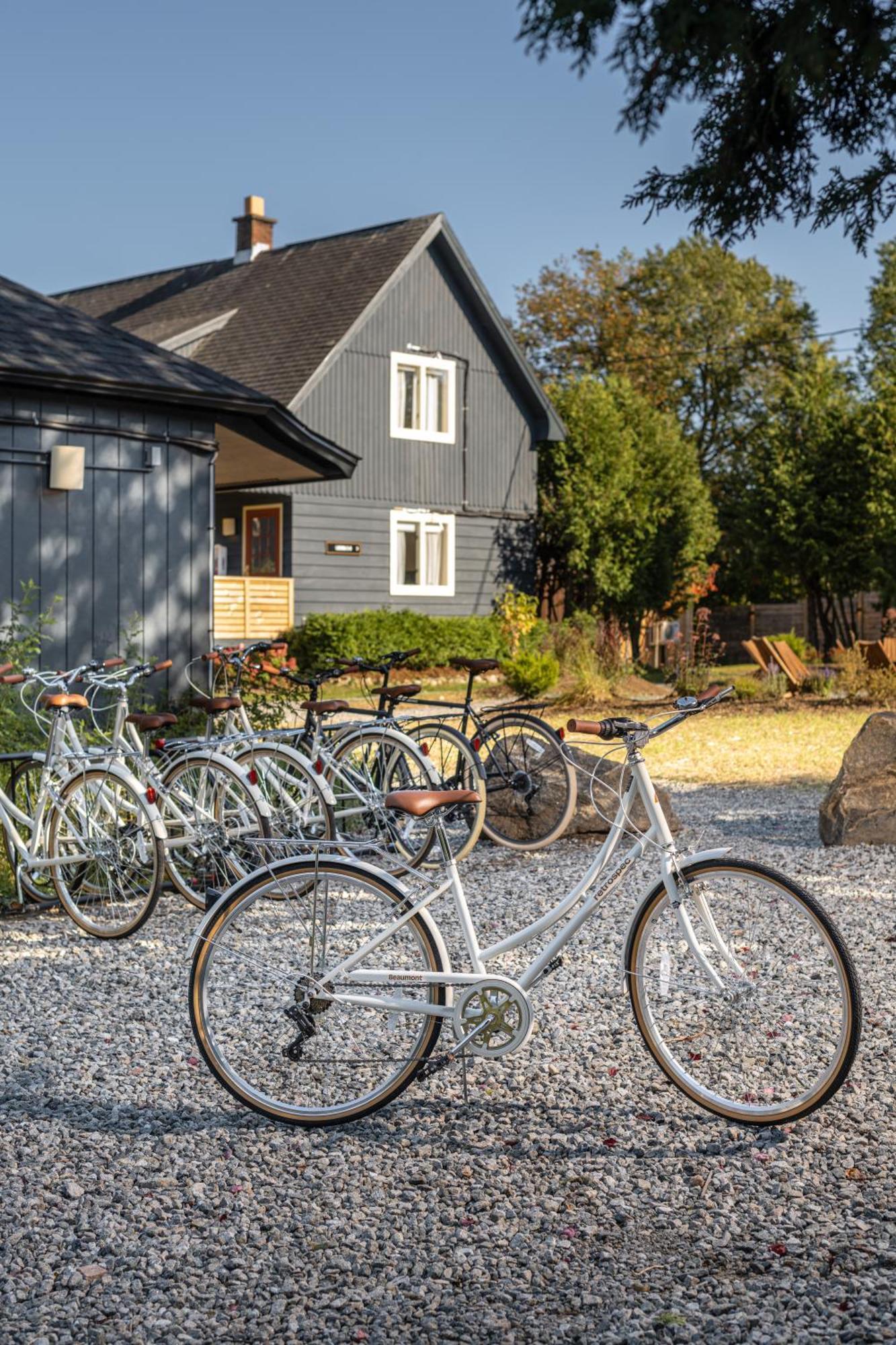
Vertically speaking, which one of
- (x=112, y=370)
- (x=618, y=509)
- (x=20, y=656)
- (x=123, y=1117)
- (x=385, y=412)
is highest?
(x=385, y=412)

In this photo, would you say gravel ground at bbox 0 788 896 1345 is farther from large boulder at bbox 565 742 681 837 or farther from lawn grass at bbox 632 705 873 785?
lawn grass at bbox 632 705 873 785

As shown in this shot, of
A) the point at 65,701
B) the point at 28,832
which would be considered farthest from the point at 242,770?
the point at 28,832

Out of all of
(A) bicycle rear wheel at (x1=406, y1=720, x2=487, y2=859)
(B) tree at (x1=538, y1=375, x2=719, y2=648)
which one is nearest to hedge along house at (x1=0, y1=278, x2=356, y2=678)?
(A) bicycle rear wheel at (x1=406, y1=720, x2=487, y2=859)

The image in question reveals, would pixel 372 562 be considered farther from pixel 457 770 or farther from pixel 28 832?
pixel 28 832

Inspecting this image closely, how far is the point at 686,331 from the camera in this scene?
45.2 m

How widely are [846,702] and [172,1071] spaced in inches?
619

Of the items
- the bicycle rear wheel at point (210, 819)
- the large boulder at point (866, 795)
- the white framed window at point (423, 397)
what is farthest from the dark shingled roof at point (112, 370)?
the white framed window at point (423, 397)

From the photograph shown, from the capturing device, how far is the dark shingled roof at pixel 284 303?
25.3 meters

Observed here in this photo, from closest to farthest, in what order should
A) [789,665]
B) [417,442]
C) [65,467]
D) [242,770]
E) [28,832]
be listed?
1. [242,770]
2. [28,832]
3. [65,467]
4. [789,665]
5. [417,442]

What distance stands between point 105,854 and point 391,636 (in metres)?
17.9

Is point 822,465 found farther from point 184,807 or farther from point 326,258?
point 184,807

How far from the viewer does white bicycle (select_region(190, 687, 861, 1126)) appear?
13.1 feet

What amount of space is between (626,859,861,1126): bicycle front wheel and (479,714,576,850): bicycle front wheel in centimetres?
447

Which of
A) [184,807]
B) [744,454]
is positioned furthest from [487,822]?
[744,454]
